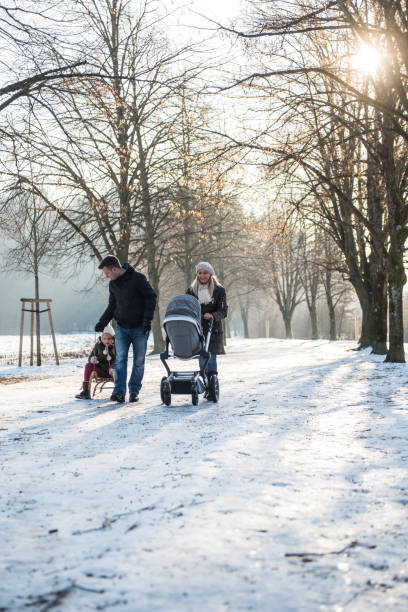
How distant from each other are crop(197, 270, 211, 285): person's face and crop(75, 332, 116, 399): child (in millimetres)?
1805

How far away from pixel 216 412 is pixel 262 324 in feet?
256

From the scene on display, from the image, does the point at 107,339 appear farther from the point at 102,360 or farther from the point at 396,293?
the point at 396,293

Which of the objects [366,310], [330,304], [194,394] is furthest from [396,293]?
[330,304]

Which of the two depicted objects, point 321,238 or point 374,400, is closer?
point 374,400

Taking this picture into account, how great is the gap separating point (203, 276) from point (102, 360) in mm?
2122

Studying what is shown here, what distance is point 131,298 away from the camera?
304 inches

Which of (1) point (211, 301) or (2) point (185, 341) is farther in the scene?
(1) point (211, 301)

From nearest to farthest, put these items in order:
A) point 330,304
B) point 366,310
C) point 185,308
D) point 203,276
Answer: point 185,308 < point 203,276 < point 366,310 < point 330,304

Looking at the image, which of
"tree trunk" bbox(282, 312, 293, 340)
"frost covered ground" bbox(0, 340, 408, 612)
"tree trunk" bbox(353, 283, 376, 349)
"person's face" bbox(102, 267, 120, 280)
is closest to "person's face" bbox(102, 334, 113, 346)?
"person's face" bbox(102, 267, 120, 280)

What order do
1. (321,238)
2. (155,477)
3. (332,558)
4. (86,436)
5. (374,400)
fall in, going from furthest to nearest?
1. (321,238)
2. (374,400)
3. (86,436)
4. (155,477)
5. (332,558)

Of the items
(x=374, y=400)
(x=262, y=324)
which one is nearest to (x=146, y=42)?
(x=374, y=400)

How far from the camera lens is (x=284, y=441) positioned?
4.77 m

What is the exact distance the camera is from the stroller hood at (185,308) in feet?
23.3

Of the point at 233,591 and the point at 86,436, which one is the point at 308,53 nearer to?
the point at 86,436
